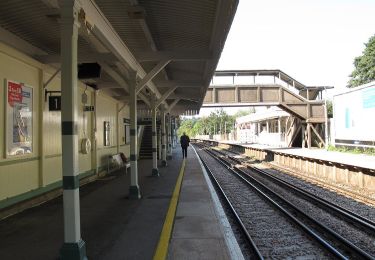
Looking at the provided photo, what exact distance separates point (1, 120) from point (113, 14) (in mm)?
2835

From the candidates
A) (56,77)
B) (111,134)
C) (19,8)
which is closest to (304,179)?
(111,134)

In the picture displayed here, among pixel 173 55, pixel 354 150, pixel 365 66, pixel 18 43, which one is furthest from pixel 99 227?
pixel 365 66

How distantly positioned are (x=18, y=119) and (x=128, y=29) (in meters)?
2.86

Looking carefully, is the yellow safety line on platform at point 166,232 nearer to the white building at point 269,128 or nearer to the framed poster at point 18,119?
the framed poster at point 18,119

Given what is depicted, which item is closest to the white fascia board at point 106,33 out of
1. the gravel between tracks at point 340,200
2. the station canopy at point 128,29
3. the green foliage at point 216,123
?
the station canopy at point 128,29

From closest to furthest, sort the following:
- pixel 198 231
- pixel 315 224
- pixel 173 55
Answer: pixel 198 231 < pixel 315 224 < pixel 173 55

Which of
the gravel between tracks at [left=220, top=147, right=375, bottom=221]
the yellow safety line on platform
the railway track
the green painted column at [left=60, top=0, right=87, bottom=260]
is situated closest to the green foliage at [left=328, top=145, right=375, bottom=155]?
the gravel between tracks at [left=220, top=147, right=375, bottom=221]

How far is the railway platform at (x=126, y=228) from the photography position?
19.0ft

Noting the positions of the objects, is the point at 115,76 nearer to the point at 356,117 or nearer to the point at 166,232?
the point at 166,232

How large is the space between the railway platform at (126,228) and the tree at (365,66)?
189 feet

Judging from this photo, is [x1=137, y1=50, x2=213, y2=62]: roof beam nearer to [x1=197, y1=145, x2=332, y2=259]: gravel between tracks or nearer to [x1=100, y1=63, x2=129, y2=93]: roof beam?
[x1=100, y1=63, x2=129, y2=93]: roof beam

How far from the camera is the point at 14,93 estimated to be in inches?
326

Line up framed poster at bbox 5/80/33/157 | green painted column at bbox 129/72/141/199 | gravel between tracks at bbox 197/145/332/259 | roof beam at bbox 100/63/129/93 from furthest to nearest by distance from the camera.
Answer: roof beam at bbox 100/63/129/93, green painted column at bbox 129/72/141/199, framed poster at bbox 5/80/33/157, gravel between tracks at bbox 197/145/332/259

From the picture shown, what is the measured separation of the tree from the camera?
61.5 metres
